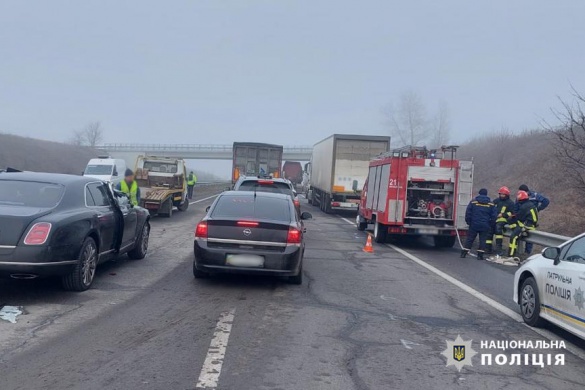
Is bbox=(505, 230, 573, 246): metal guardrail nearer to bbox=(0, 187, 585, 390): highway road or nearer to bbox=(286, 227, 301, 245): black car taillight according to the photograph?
bbox=(0, 187, 585, 390): highway road

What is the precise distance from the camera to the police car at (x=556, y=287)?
624cm

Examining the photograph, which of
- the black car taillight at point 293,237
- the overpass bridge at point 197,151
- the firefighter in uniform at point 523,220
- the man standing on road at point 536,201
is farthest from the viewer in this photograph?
the overpass bridge at point 197,151

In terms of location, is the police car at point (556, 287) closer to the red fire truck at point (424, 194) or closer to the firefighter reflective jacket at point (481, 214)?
the firefighter reflective jacket at point (481, 214)

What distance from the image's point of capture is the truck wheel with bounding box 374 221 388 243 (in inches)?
623

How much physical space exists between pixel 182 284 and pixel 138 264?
2.11m

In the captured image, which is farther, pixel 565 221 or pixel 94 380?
pixel 565 221

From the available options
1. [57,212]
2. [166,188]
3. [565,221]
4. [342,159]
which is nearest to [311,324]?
[57,212]

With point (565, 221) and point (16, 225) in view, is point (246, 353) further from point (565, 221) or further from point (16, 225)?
point (565, 221)

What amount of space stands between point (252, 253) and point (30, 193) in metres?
3.13

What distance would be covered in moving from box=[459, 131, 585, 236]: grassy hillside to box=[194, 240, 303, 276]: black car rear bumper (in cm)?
1013

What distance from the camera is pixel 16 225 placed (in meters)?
7.34

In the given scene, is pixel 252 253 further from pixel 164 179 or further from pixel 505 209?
pixel 164 179

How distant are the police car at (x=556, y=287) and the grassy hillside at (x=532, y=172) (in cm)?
939

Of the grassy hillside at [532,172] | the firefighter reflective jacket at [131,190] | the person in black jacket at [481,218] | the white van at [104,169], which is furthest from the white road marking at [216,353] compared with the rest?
the white van at [104,169]
